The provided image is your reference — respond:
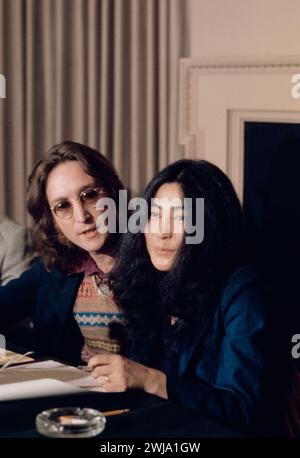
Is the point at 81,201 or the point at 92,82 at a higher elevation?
the point at 92,82

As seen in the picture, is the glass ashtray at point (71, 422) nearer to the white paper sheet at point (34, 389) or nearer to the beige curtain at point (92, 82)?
the white paper sheet at point (34, 389)

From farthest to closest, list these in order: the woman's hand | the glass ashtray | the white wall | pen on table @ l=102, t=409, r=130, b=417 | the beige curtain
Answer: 1. the beige curtain
2. the white wall
3. the woman's hand
4. pen on table @ l=102, t=409, r=130, b=417
5. the glass ashtray

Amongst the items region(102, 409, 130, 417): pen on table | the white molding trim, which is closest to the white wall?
the white molding trim

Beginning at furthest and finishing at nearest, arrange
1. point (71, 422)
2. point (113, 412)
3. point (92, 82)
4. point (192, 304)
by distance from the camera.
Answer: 1. point (92, 82)
2. point (192, 304)
3. point (113, 412)
4. point (71, 422)

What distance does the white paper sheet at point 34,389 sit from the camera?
155cm

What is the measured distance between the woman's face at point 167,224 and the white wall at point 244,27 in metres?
1.07

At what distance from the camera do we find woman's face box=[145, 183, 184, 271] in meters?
1.82

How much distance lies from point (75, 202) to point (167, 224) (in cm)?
45

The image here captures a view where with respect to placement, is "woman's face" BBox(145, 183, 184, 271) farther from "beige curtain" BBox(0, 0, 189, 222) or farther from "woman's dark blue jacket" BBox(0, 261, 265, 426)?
"beige curtain" BBox(0, 0, 189, 222)

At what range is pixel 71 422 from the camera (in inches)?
51.6

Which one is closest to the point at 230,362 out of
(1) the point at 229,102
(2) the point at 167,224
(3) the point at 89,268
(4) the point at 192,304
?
(4) the point at 192,304

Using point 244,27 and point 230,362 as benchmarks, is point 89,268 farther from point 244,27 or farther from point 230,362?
point 244,27

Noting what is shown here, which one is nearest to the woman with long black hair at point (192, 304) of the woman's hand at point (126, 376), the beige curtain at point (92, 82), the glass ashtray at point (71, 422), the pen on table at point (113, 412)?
the woman's hand at point (126, 376)

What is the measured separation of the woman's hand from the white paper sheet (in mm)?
62
